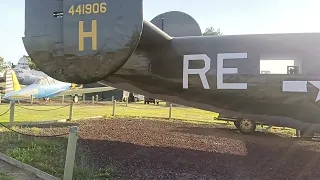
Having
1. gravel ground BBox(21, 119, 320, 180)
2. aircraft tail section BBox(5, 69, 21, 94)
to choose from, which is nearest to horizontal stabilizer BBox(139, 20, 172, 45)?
gravel ground BBox(21, 119, 320, 180)

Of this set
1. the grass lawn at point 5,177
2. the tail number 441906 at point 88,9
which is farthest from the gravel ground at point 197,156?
the tail number 441906 at point 88,9

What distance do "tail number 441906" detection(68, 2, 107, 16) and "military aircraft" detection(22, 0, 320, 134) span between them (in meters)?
0.02

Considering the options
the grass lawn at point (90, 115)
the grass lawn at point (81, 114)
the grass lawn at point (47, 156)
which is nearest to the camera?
the grass lawn at point (47, 156)

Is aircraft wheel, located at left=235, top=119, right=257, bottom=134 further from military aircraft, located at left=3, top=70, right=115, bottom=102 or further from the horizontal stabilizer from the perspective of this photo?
military aircraft, located at left=3, top=70, right=115, bottom=102

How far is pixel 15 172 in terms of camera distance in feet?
16.8

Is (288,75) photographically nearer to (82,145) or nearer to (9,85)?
(82,145)

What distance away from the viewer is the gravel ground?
Result: 5375 mm

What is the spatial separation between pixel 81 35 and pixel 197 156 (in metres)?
3.36

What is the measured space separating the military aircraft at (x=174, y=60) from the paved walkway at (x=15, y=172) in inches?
72.7

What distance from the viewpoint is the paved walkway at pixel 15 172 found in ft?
16.1

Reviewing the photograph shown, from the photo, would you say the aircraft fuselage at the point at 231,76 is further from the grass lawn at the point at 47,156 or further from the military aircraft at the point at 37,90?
the military aircraft at the point at 37,90

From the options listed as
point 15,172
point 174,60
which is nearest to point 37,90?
point 174,60

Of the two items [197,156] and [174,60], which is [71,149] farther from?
[174,60]

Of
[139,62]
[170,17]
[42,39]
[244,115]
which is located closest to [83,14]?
[42,39]
